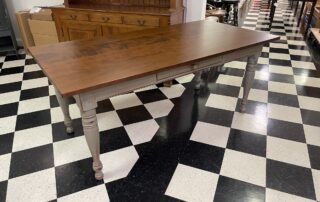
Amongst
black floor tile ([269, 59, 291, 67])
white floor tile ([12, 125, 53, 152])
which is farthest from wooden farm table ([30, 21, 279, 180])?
black floor tile ([269, 59, 291, 67])

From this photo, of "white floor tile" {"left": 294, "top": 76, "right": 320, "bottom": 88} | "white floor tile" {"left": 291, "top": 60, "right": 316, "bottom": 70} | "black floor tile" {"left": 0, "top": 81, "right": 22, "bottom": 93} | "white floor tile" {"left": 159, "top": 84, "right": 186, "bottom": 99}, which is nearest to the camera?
"white floor tile" {"left": 159, "top": 84, "right": 186, "bottom": 99}

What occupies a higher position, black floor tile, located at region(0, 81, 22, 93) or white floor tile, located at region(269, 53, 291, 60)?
white floor tile, located at region(269, 53, 291, 60)

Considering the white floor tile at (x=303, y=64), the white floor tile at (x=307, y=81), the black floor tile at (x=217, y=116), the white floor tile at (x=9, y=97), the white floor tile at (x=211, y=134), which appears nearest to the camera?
the white floor tile at (x=211, y=134)

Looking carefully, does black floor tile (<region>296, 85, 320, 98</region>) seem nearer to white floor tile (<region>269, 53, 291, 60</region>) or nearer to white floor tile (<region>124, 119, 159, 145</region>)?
white floor tile (<region>269, 53, 291, 60</region>)

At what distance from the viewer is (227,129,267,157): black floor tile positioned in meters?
1.95

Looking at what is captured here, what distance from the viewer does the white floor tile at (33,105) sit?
8.16 feet

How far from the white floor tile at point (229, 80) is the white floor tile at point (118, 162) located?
5.45ft

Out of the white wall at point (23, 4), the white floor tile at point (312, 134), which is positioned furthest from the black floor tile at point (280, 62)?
the white wall at point (23, 4)

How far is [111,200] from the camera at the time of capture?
1536 millimetres

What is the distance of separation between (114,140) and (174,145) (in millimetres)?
531

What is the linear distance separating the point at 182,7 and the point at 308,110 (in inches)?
75.4

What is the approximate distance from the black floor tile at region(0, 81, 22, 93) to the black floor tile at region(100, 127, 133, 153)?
1.54 metres

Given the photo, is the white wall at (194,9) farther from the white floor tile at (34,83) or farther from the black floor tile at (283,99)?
the white floor tile at (34,83)

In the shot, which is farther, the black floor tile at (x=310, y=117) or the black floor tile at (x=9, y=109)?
the black floor tile at (x=9, y=109)
